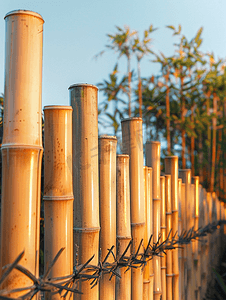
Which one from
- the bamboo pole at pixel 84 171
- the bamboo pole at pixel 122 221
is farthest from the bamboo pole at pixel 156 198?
the bamboo pole at pixel 84 171

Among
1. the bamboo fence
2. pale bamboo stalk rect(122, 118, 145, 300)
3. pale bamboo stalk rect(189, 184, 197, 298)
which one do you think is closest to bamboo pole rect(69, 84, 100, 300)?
the bamboo fence

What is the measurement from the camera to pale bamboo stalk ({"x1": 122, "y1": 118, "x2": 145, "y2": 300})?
4.22ft

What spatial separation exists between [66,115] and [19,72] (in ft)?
0.61

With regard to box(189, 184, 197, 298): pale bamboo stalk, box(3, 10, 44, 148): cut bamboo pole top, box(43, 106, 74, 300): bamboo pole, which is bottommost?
box(189, 184, 197, 298): pale bamboo stalk

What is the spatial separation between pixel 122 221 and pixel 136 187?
0.16 m

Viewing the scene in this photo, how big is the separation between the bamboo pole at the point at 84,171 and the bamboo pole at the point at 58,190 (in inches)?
3.4

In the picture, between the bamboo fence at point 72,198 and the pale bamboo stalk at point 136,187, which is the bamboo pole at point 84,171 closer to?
the bamboo fence at point 72,198

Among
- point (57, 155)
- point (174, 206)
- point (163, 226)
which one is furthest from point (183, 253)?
point (57, 155)

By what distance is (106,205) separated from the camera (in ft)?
3.54

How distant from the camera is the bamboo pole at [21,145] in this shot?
2.31 feet

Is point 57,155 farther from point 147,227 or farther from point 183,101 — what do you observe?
point 183,101

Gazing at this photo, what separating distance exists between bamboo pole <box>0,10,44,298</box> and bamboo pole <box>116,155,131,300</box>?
48 cm

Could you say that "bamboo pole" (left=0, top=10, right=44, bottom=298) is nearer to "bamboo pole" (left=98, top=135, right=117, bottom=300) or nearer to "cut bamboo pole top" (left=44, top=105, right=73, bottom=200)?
"cut bamboo pole top" (left=44, top=105, right=73, bottom=200)

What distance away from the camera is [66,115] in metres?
0.87
